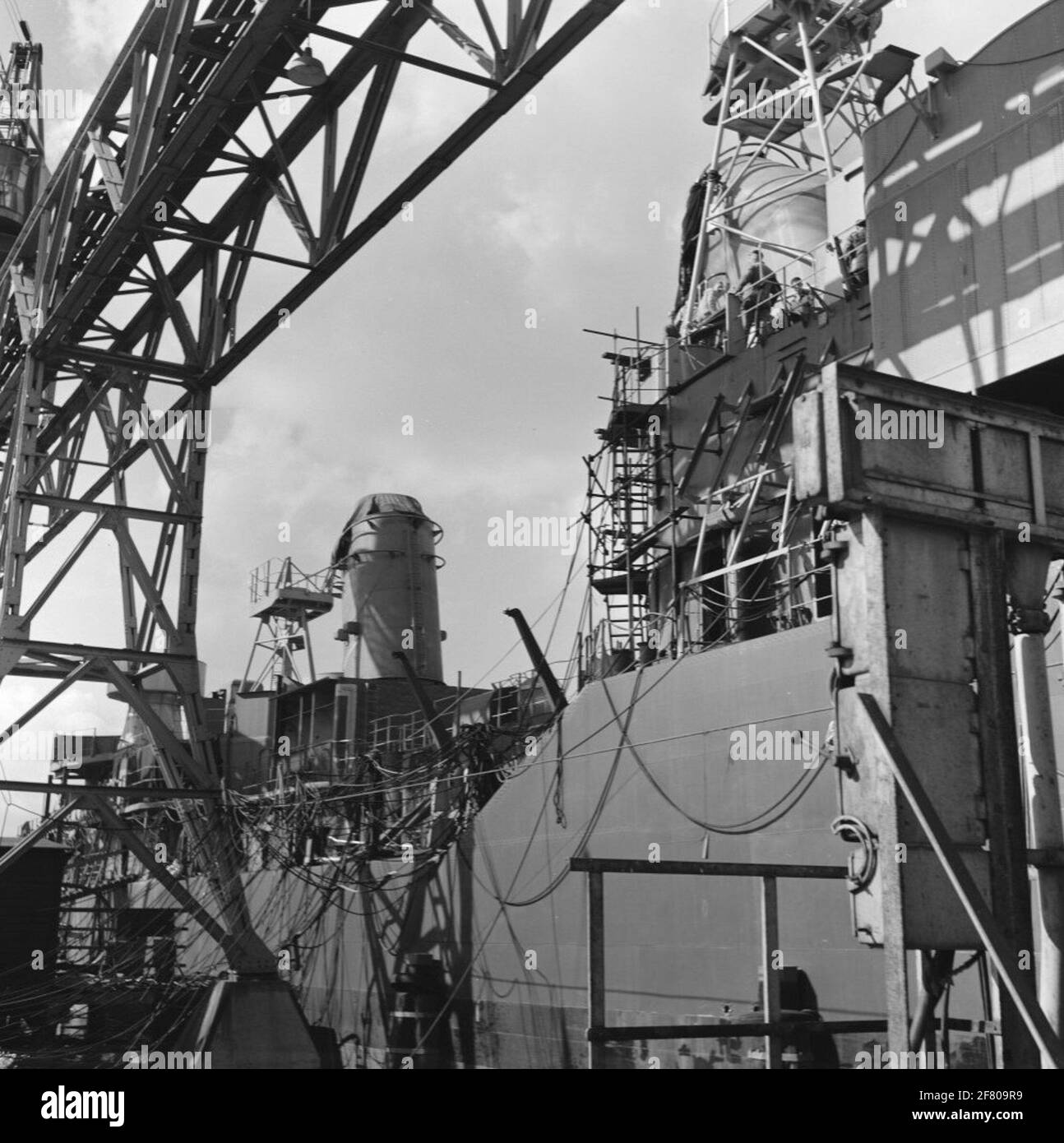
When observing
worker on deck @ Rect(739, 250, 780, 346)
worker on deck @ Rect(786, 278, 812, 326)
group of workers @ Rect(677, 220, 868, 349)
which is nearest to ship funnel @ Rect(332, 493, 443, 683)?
group of workers @ Rect(677, 220, 868, 349)

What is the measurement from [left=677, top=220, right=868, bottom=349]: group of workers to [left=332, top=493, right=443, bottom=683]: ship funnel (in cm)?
857

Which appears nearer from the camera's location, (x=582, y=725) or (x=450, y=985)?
(x=582, y=725)

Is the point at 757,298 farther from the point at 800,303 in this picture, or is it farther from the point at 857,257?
the point at 857,257

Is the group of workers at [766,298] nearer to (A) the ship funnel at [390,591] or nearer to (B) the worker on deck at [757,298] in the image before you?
(B) the worker on deck at [757,298]

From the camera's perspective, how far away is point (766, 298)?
16547 mm

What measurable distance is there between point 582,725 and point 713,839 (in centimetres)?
299

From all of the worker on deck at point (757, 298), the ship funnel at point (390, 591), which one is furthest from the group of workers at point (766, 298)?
the ship funnel at point (390, 591)

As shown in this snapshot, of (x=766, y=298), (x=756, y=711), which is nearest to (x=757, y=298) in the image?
(x=766, y=298)

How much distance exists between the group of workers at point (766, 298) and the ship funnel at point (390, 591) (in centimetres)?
857

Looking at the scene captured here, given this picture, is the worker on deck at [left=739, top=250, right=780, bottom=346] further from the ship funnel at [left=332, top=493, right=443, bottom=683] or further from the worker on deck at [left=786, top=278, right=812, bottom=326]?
the ship funnel at [left=332, top=493, right=443, bottom=683]

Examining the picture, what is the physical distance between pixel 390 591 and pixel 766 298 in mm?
11895
